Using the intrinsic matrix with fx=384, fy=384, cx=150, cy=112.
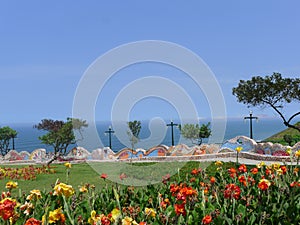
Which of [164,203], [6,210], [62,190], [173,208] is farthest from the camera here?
[164,203]

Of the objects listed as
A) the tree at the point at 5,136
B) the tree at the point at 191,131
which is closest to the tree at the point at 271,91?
the tree at the point at 191,131

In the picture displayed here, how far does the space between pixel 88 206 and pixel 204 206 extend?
35.2 inches

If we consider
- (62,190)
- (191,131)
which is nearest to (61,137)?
(191,131)

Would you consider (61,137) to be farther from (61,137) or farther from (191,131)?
(191,131)

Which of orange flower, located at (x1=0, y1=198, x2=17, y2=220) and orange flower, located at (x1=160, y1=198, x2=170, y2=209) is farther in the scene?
orange flower, located at (x1=160, y1=198, x2=170, y2=209)

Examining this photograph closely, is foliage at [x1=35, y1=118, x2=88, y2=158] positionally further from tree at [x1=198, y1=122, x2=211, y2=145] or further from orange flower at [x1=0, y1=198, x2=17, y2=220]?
orange flower at [x1=0, y1=198, x2=17, y2=220]

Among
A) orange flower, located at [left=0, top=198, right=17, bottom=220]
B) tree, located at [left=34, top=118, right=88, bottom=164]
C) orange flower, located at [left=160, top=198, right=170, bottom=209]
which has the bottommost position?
orange flower, located at [left=160, top=198, right=170, bottom=209]

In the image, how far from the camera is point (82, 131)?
14992 mm

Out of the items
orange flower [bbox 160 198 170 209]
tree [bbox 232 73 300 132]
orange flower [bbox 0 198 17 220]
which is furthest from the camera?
tree [bbox 232 73 300 132]

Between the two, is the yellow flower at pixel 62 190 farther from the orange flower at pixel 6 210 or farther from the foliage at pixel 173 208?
the orange flower at pixel 6 210

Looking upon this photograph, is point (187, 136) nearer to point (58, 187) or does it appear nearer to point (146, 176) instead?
point (146, 176)

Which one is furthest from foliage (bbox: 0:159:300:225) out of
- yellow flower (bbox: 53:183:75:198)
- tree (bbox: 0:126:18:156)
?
tree (bbox: 0:126:18:156)

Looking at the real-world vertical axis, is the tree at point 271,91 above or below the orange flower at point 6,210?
above

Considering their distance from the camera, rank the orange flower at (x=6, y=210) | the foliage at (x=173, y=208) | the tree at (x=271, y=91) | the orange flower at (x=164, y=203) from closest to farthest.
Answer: the orange flower at (x=6, y=210) → the foliage at (x=173, y=208) → the orange flower at (x=164, y=203) → the tree at (x=271, y=91)
